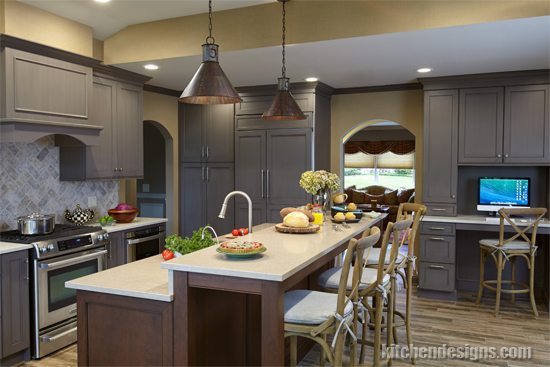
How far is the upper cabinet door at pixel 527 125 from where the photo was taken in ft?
15.7

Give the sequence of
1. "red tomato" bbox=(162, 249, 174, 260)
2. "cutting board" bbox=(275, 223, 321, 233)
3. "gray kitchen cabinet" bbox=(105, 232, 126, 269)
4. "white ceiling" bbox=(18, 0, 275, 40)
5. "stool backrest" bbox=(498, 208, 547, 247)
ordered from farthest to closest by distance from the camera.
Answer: "stool backrest" bbox=(498, 208, 547, 247) → "gray kitchen cabinet" bbox=(105, 232, 126, 269) → "white ceiling" bbox=(18, 0, 275, 40) → "cutting board" bbox=(275, 223, 321, 233) → "red tomato" bbox=(162, 249, 174, 260)

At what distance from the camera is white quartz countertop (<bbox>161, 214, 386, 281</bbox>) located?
2021mm

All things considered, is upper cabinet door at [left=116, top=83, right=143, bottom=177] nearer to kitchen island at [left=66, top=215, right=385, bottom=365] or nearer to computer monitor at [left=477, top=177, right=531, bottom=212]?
kitchen island at [left=66, top=215, right=385, bottom=365]

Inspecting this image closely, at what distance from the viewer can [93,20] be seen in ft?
13.9

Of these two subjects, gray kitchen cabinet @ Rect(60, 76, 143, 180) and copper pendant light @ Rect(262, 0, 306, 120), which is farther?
gray kitchen cabinet @ Rect(60, 76, 143, 180)

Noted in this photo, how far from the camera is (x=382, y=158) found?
1230cm

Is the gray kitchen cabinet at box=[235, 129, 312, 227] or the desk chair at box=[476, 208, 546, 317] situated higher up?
the gray kitchen cabinet at box=[235, 129, 312, 227]

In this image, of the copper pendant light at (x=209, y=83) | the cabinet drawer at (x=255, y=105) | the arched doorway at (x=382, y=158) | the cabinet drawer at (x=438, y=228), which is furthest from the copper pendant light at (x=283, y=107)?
the arched doorway at (x=382, y=158)

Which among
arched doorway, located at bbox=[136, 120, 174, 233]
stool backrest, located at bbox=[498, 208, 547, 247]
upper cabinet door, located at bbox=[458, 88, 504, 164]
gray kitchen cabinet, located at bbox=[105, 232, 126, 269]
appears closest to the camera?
gray kitchen cabinet, located at bbox=[105, 232, 126, 269]

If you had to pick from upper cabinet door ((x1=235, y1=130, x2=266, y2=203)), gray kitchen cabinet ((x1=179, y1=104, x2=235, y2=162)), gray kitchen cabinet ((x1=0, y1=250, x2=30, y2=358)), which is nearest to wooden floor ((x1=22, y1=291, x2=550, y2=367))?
gray kitchen cabinet ((x1=0, y1=250, x2=30, y2=358))

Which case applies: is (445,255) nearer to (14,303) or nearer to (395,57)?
(395,57)

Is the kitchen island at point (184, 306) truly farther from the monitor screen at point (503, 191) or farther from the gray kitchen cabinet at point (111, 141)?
the monitor screen at point (503, 191)

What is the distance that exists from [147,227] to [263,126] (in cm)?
198

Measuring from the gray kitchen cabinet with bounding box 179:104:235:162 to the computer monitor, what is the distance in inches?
125
